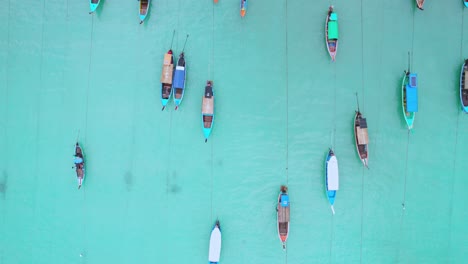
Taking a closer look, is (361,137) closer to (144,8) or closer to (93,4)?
(144,8)

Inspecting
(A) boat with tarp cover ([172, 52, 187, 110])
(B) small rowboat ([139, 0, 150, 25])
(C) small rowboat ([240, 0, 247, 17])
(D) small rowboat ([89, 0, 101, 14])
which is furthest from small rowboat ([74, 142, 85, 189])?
(C) small rowboat ([240, 0, 247, 17])

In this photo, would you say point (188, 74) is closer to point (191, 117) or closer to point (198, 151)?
point (191, 117)

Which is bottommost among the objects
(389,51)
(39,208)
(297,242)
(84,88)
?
(297,242)

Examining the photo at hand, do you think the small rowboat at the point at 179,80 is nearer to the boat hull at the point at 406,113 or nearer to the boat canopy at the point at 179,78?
the boat canopy at the point at 179,78

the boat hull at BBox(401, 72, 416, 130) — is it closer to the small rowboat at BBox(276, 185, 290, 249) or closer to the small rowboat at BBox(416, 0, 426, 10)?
the small rowboat at BBox(416, 0, 426, 10)

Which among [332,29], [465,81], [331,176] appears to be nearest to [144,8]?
[332,29]

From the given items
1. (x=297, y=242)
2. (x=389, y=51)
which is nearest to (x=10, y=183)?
(x=297, y=242)
